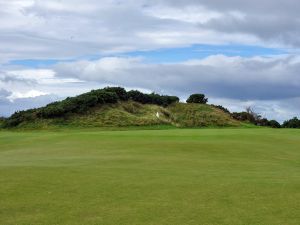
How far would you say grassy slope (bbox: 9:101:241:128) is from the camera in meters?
60.0

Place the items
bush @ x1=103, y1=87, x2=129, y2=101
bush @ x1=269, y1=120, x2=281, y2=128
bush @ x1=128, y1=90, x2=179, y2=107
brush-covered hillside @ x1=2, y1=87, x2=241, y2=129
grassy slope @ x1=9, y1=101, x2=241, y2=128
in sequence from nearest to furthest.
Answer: grassy slope @ x1=9, y1=101, x2=241, y2=128 < brush-covered hillside @ x1=2, y1=87, x2=241, y2=129 < bush @ x1=103, y1=87, x2=129, y2=101 < bush @ x1=128, y1=90, x2=179, y2=107 < bush @ x1=269, y1=120, x2=281, y2=128

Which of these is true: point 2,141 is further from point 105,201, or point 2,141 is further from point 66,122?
point 105,201

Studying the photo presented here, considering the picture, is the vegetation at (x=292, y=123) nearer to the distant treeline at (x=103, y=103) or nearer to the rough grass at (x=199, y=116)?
the distant treeline at (x=103, y=103)

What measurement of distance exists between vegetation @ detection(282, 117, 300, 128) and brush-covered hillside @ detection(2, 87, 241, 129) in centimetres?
866

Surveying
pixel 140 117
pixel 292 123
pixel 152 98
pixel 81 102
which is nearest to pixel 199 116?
pixel 152 98

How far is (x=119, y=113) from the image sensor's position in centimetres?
6350

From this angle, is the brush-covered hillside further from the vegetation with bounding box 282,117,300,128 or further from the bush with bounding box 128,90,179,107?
the vegetation with bounding box 282,117,300,128

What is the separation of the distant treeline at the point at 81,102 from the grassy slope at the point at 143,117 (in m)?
0.89

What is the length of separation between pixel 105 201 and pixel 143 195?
1.17 metres

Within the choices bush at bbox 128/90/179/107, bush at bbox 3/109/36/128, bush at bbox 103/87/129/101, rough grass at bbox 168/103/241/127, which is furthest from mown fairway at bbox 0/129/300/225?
bush at bbox 128/90/179/107

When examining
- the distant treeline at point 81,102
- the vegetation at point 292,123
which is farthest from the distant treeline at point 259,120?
the distant treeline at point 81,102

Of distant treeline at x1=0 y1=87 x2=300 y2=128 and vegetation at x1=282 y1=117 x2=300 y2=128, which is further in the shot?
vegetation at x1=282 y1=117 x2=300 y2=128

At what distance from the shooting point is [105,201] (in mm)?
13164

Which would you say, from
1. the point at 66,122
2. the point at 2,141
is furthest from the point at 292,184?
the point at 66,122
